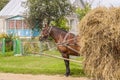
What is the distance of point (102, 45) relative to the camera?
27.6 feet

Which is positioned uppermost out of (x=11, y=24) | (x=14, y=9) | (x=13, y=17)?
(x=14, y=9)

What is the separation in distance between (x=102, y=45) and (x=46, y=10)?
23.2 meters

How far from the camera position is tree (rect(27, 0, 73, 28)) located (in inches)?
1224

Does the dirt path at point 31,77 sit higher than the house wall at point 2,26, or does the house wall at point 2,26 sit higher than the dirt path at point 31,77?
the house wall at point 2,26

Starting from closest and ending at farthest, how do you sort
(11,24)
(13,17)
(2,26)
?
(13,17)
(11,24)
(2,26)

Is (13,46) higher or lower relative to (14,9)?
lower

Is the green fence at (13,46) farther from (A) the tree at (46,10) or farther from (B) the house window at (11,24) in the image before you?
(B) the house window at (11,24)

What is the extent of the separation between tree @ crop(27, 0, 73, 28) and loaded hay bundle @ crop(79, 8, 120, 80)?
2233cm

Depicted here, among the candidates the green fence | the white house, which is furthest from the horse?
the white house

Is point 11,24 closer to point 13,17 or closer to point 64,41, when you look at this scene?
point 13,17

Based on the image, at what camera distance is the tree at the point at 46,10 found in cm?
3109

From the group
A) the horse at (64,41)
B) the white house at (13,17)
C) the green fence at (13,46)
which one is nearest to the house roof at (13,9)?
the white house at (13,17)

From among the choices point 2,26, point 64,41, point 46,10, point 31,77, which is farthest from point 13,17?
point 64,41

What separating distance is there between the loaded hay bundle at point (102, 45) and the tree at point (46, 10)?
73.3 feet
